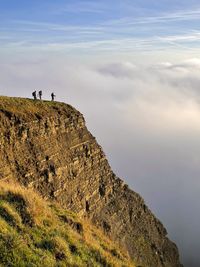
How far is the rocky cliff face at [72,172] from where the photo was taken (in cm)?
3669

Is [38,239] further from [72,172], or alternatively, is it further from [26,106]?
[72,172]

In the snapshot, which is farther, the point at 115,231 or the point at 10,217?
the point at 115,231

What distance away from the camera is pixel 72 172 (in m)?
44.3

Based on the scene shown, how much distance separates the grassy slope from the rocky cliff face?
11.9 m

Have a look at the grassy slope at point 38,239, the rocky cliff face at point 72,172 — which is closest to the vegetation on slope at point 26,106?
the rocky cliff face at point 72,172

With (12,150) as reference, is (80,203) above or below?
below

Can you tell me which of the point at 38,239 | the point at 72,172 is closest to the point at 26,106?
the point at 72,172

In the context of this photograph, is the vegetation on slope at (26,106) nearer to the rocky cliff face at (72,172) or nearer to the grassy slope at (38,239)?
the rocky cliff face at (72,172)

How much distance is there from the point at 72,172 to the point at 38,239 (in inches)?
1054

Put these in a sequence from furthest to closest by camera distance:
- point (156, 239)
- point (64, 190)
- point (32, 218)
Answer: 1. point (156, 239)
2. point (64, 190)
3. point (32, 218)

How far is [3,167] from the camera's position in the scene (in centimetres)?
3300

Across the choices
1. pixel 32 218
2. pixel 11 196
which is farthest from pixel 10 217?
pixel 11 196

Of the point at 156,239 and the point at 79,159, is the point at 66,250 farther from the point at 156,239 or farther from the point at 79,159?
the point at 156,239

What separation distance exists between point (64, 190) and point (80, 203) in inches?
120
